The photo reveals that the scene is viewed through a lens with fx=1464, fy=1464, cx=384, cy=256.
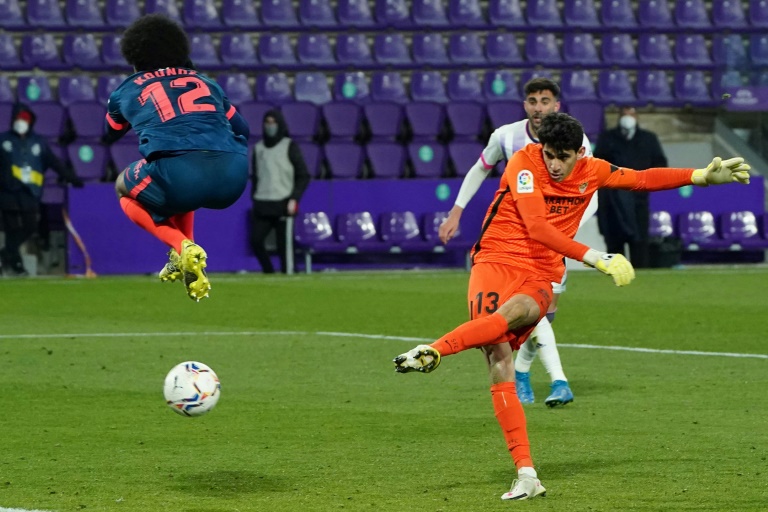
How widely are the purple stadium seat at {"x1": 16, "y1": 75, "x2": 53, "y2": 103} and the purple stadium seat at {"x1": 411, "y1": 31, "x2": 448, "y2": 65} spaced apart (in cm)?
585

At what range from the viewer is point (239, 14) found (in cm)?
2353

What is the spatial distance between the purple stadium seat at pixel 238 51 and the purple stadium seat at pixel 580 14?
212 inches

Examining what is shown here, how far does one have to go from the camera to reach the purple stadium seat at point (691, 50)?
80.5 ft

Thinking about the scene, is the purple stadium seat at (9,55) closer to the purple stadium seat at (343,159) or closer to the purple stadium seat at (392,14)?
the purple stadium seat at (343,159)

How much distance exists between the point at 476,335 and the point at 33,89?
1672 cm

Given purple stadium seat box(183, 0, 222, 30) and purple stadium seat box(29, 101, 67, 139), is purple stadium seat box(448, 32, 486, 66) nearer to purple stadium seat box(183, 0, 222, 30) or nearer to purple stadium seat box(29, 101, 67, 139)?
purple stadium seat box(183, 0, 222, 30)

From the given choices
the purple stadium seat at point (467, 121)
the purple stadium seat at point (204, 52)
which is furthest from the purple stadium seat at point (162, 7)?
the purple stadium seat at point (467, 121)

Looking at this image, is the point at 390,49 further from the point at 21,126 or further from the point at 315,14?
the point at 21,126

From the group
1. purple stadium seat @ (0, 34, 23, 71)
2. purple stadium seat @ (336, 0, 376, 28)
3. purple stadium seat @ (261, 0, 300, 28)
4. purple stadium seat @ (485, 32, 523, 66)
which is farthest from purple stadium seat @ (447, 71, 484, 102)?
purple stadium seat @ (0, 34, 23, 71)

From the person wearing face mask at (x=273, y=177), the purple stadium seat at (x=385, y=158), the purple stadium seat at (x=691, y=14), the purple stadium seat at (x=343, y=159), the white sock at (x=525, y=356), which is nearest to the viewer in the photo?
the white sock at (x=525, y=356)

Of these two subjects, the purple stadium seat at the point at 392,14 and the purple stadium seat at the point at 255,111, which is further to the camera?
the purple stadium seat at the point at 392,14

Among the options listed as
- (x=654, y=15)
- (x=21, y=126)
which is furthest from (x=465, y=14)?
(x=21, y=126)

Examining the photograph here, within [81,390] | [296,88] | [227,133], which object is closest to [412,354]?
[227,133]

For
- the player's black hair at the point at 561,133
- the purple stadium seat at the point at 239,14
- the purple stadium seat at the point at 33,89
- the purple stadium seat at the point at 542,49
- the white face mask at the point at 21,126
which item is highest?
the player's black hair at the point at 561,133
